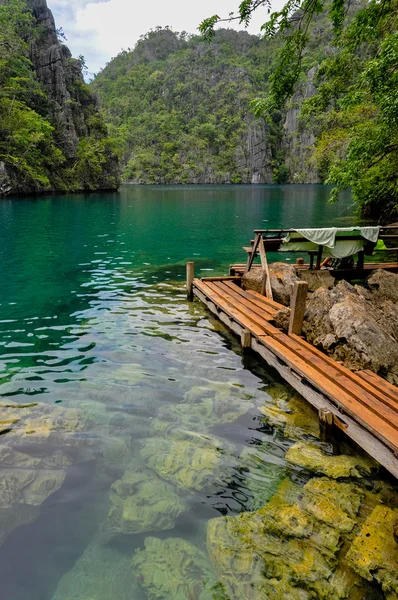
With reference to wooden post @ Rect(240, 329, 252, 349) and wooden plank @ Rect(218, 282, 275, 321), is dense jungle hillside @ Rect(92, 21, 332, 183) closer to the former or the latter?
wooden plank @ Rect(218, 282, 275, 321)

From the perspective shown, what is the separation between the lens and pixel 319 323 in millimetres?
9500

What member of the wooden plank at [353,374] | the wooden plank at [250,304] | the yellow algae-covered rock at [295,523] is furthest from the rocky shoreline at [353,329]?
the yellow algae-covered rock at [295,523]

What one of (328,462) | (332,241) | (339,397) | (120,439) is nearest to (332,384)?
(339,397)

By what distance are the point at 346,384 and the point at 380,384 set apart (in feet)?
2.28

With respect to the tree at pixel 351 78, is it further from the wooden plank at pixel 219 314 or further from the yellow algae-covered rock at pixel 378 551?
the yellow algae-covered rock at pixel 378 551

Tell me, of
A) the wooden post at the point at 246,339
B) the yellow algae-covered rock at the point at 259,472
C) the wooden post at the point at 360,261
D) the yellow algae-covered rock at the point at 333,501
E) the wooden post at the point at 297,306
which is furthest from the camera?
the wooden post at the point at 360,261

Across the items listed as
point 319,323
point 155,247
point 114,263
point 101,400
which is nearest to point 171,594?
point 101,400

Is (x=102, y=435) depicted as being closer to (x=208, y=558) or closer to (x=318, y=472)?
(x=208, y=558)

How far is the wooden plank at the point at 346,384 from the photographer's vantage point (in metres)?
6.11

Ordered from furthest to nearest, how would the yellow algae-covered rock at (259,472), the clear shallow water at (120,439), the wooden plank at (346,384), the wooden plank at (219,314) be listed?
the wooden plank at (219,314)
the wooden plank at (346,384)
the yellow algae-covered rock at (259,472)
the clear shallow water at (120,439)

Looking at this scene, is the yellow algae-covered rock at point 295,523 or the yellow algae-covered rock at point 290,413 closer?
the yellow algae-covered rock at point 295,523

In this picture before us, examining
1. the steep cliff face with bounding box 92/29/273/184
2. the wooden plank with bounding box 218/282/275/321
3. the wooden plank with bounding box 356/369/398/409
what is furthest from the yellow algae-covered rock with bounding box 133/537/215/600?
the steep cliff face with bounding box 92/29/273/184

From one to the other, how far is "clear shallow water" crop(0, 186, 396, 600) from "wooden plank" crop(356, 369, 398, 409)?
1353 millimetres

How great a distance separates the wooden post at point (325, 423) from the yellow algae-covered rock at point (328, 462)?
1.27 ft
